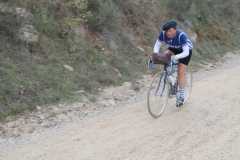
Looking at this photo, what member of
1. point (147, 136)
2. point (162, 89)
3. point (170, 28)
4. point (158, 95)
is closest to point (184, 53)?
point (170, 28)

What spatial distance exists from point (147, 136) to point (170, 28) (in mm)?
2073

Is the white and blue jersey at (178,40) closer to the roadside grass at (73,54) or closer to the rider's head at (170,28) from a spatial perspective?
the rider's head at (170,28)

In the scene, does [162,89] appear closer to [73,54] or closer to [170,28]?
[170,28]

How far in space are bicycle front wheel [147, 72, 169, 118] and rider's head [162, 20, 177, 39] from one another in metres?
0.83

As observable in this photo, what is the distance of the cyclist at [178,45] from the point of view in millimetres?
5981

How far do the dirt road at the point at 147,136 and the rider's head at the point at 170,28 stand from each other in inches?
65.2

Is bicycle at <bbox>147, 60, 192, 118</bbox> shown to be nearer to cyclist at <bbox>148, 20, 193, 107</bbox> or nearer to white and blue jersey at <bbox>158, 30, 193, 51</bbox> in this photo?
cyclist at <bbox>148, 20, 193, 107</bbox>

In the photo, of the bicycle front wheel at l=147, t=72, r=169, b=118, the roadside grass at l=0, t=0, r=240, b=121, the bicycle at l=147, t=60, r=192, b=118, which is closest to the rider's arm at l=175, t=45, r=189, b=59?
the bicycle at l=147, t=60, r=192, b=118

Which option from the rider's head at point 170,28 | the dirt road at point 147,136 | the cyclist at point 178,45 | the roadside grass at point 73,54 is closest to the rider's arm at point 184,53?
the cyclist at point 178,45

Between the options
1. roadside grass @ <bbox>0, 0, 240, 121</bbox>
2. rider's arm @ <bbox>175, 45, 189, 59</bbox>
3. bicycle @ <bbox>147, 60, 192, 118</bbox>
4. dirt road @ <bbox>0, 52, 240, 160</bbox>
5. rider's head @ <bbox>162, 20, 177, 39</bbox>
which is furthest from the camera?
roadside grass @ <bbox>0, 0, 240, 121</bbox>

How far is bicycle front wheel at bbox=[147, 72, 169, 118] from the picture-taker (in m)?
6.27

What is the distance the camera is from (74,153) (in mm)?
4824

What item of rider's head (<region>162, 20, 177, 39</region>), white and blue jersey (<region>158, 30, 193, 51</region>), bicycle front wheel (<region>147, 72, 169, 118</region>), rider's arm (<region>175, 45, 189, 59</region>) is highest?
rider's head (<region>162, 20, 177, 39</region>)

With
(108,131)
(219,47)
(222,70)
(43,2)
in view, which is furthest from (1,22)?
(219,47)
